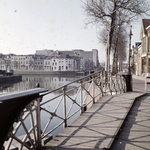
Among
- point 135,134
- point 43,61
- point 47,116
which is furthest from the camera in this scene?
point 43,61

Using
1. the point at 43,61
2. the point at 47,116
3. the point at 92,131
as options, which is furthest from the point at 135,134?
the point at 43,61

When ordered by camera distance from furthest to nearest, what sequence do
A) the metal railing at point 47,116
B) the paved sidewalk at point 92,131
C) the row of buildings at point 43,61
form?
the row of buildings at point 43,61
the paved sidewalk at point 92,131
the metal railing at point 47,116

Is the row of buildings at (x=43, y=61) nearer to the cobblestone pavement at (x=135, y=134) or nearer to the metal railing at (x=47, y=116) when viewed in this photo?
the metal railing at (x=47, y=116)

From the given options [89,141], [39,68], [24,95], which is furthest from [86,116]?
[39,68]

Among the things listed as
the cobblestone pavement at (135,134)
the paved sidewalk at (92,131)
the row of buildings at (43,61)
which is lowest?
the cobblestone pavement at (135,134)

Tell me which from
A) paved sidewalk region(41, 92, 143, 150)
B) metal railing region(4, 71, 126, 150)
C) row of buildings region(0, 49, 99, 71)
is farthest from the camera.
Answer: row of buildings region(0, 49, 99, 71)

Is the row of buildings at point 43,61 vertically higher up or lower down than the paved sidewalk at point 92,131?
higher up

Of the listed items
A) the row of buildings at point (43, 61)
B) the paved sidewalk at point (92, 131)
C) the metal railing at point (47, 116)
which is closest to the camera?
the metal railing at point (47, 116)

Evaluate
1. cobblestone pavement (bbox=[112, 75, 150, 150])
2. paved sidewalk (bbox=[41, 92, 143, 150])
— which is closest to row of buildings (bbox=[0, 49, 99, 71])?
paved sidewalk (bbox=[41, 92, 143, 150])

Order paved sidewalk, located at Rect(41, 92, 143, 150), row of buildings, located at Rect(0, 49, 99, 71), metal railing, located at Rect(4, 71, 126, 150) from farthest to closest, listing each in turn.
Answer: row of buildings, located at Rect(0, 49, 99, 71)
paved sidewalk, located at Rect(41, 92, 143, 150)
metal railing, located at Rect(4, 71, 126, 150)

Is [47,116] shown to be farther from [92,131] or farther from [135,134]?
[135,134]

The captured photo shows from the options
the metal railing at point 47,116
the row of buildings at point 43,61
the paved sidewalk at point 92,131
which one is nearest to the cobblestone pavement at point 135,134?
the paved sidewalk at point 92,131

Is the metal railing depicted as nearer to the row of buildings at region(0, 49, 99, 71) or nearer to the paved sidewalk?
the paved sidewalk

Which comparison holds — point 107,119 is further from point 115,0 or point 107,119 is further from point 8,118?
point 115,0
